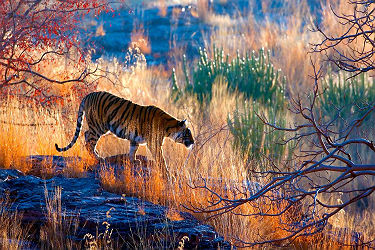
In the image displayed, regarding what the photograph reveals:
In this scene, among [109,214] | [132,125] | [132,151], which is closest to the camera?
[109,214]

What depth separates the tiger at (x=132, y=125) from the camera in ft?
23.6

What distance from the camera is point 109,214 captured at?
5145 millimetres

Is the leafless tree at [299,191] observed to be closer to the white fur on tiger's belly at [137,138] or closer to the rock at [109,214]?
the rock at [109,214]

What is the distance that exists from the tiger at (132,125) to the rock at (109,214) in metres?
1.33

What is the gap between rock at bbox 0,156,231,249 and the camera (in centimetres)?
490

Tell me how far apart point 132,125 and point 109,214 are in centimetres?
232

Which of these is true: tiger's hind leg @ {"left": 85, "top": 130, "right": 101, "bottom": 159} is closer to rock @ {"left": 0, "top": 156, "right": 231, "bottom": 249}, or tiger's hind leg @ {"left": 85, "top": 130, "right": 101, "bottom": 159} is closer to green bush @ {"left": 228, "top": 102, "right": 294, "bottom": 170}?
rock @ {"left": 0, "top": 156, "right": 231, "bottom": 249}

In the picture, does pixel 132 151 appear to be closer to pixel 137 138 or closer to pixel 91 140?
pixel 137 138

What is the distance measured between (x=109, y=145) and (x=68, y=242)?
182 inches

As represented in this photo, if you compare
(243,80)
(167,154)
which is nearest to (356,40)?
(167,154)

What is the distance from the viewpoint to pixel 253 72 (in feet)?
46.2

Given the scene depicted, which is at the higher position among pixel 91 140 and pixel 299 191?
pixel 91 140

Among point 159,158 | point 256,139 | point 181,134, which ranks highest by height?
point 256,139

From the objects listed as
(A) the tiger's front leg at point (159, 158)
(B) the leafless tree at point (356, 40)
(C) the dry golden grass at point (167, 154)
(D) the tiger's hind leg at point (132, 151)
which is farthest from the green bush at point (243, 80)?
(A) the tiger's front leg at point (159, 158)
